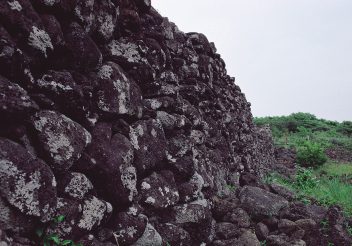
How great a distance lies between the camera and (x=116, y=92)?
339 centimetres

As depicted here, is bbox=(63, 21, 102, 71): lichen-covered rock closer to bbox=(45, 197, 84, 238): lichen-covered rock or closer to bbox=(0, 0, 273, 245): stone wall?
bbox=(0, 0, 273, 245): stone wall

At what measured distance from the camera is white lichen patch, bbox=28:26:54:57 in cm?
251

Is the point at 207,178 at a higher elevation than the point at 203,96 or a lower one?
lower

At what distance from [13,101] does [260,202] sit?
4.49 metres

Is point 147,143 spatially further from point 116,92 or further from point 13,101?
point 13,101

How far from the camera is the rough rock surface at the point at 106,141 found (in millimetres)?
2328

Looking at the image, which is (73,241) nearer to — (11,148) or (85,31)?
(11,148)

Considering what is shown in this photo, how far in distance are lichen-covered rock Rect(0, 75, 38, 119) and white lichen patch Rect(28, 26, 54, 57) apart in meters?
0.38

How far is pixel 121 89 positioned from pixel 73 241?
4.83 ft

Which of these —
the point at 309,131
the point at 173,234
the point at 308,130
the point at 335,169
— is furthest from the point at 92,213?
the point at 308,130

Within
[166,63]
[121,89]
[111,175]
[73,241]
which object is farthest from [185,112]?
[73,241]

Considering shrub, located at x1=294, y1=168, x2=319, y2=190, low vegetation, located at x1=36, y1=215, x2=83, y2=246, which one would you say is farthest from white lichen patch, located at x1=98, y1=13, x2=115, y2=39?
shrub, located at x1=294, y1=168, x2=319, y2=190

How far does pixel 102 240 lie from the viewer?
2.95m

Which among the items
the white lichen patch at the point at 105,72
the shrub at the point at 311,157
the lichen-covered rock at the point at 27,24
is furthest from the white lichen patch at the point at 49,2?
the shrub at the point at 311,157
